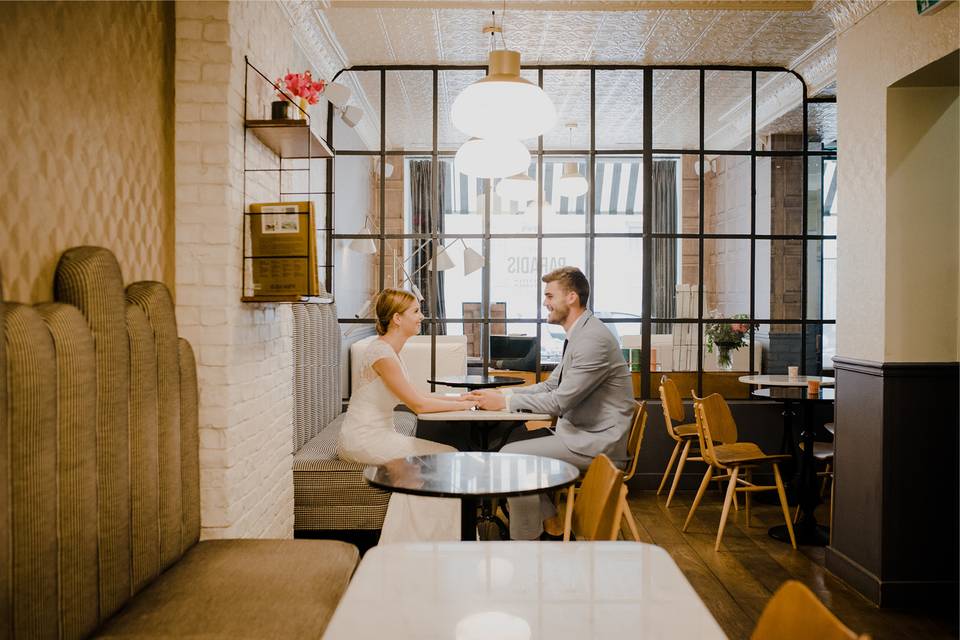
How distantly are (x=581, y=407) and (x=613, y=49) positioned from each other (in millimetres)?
3103

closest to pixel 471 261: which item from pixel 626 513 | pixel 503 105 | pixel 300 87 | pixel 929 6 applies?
pixel 300 87

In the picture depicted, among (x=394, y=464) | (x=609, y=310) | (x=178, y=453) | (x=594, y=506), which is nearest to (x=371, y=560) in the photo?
(x=594, y=506)

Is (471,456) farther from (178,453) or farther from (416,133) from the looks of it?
(416,133)

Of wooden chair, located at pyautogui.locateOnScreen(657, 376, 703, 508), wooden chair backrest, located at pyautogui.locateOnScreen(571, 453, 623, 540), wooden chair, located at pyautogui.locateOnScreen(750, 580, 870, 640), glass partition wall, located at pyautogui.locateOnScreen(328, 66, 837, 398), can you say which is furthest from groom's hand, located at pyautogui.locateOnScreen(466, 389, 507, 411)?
wooden chair, located at pyautogui.locateOnScreen(750, 580, 870, 640)

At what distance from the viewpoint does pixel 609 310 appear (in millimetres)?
6508

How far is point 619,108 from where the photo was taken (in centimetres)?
681

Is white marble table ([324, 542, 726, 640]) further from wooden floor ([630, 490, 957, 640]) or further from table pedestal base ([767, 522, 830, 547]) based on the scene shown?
table pedestal base ([767, 522, 830, 547])

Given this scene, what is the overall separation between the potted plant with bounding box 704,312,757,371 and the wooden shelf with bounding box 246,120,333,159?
3750 mm

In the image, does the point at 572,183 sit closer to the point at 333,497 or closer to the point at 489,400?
the point at 489,400

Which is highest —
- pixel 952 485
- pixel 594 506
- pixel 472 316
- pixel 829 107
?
pixel 829 107

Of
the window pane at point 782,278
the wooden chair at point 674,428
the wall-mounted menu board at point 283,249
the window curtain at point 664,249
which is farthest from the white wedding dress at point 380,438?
the window pane at point 782,278

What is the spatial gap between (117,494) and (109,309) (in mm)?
510

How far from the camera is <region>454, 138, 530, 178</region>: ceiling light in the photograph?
166 inches

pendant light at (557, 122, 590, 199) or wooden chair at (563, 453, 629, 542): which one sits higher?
pendant light at (557, 122, 590, 199)
